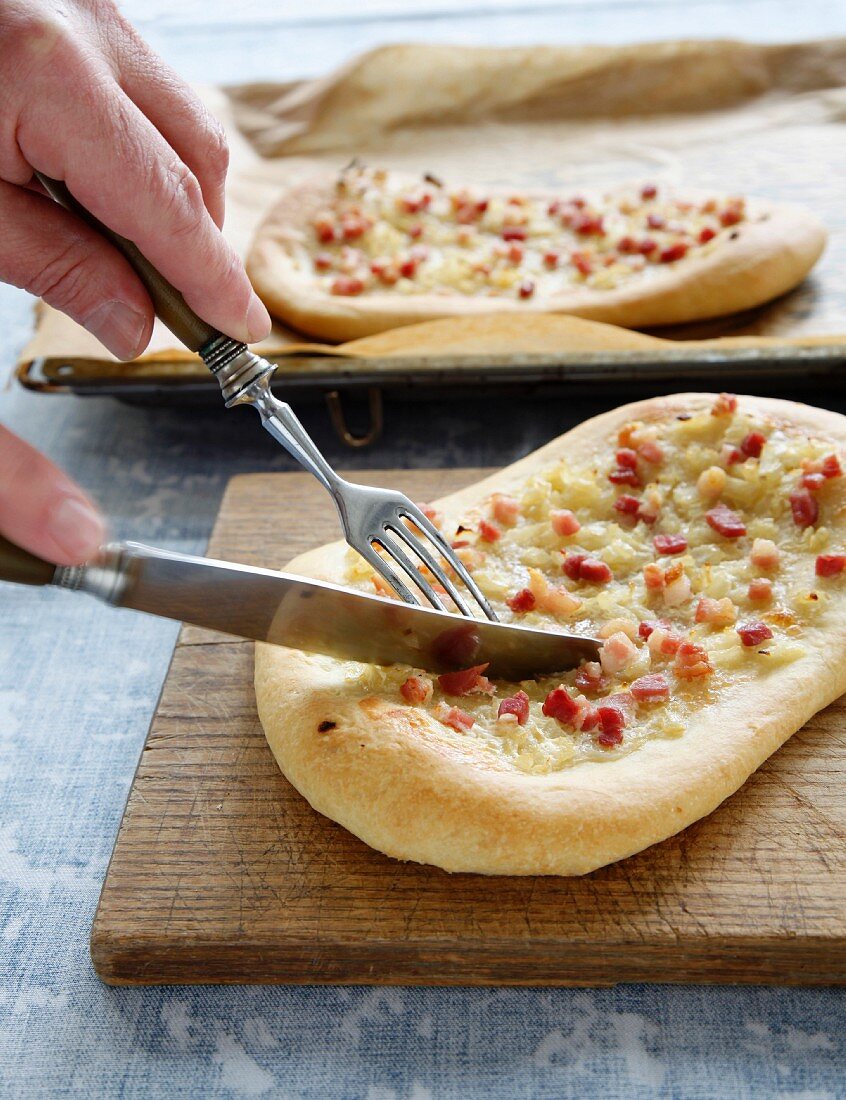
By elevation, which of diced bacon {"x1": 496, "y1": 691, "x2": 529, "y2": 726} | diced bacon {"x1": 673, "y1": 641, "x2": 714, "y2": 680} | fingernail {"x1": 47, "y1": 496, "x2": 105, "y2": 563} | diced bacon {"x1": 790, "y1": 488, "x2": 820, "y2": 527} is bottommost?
diced bacon {"x1": 790, "y1": 488, "x2": 820, "y2": 527}

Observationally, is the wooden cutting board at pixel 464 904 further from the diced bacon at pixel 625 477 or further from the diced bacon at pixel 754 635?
the diced bacon at pixel 625 477

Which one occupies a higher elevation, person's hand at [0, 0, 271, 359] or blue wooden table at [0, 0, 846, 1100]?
person's hand at [0, 0, 271, 359]

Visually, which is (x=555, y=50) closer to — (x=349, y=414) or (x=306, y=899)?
(x=349, y=414)

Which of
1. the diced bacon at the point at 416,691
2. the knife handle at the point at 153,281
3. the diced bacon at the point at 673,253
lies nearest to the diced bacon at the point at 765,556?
the diced bacon at the point at 416,691

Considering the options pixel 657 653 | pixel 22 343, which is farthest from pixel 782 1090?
pixel 22 343

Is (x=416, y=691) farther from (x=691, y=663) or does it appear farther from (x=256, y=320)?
(x=256, y=320)

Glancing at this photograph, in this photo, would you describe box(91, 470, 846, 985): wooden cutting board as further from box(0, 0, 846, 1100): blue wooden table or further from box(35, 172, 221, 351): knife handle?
box(35, 172, 221, 351): knife handle

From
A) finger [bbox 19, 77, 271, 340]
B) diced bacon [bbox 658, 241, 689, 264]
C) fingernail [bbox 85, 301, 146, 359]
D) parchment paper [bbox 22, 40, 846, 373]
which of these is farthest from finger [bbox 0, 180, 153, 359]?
parchment paper [bbox 22, 40, 846, 373]

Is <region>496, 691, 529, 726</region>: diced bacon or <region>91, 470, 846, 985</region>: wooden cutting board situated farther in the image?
<region>496, 691, 529, 726</region>: diced bacon

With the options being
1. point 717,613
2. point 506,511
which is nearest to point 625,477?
point 506,511
